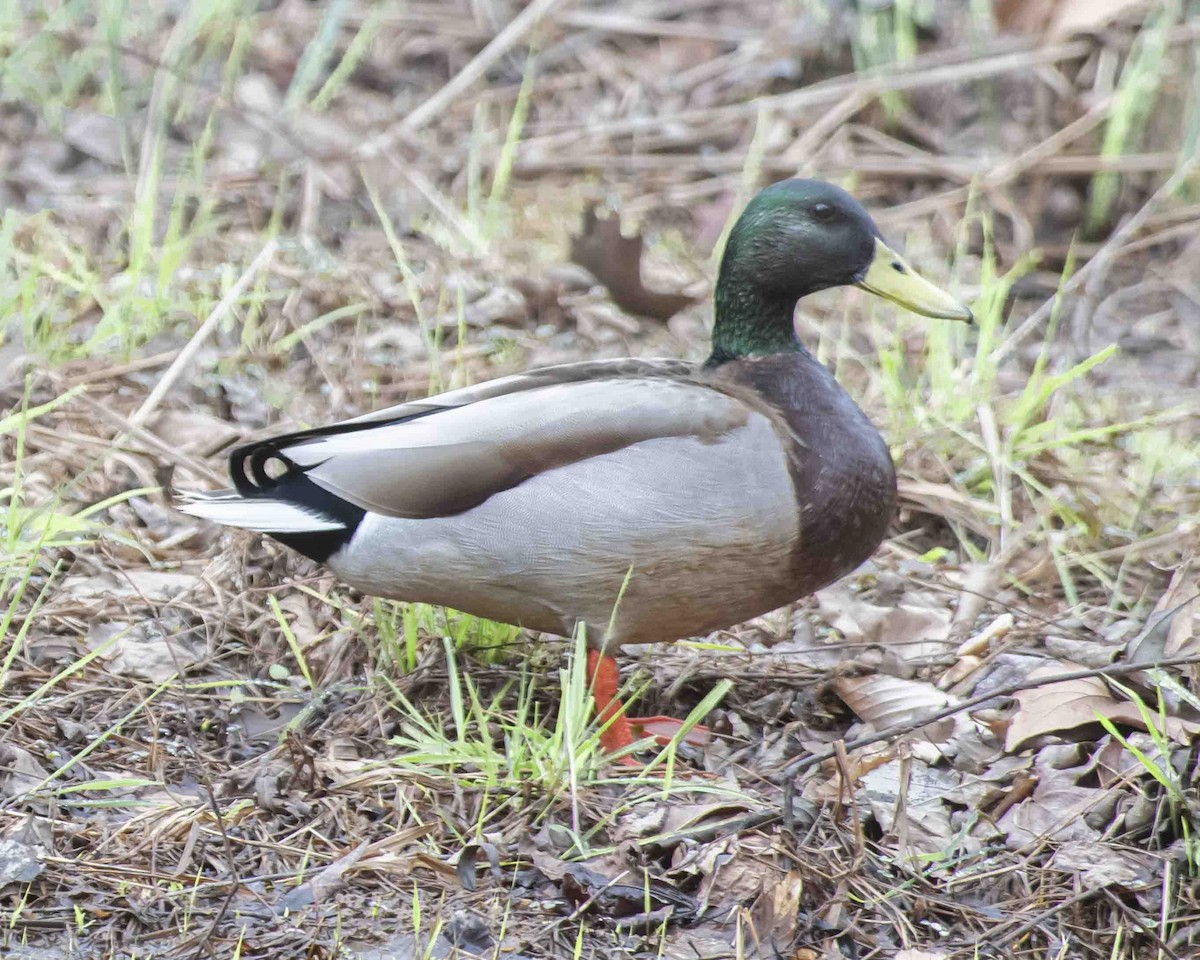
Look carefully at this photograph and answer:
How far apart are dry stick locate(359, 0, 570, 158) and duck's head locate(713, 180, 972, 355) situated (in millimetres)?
2922

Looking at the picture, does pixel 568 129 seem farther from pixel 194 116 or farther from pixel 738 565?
pixel 738 565

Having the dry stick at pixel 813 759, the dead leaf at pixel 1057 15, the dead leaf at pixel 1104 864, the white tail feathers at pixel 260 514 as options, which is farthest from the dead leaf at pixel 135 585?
the dead leaf at pixel 1057 15

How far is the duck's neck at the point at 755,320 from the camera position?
3.54m

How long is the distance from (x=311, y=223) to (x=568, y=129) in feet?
4.73

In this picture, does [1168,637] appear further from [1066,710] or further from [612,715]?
[612,715]

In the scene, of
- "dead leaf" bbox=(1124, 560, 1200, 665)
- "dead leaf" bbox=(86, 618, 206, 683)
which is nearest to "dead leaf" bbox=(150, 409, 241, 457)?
"dead leaf" bbox=(86, 618, 206, 683)

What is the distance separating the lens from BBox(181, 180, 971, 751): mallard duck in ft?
10.0

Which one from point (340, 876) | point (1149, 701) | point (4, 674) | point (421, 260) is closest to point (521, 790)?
point (340, 876)

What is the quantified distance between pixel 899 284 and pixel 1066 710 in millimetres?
1032

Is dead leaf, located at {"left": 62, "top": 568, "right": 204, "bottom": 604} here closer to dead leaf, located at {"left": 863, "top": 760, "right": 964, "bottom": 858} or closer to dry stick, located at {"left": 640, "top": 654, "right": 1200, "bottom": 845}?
dry stick, located at {"left": 640, "top": 654, "right": 1200, "bottom": 845}

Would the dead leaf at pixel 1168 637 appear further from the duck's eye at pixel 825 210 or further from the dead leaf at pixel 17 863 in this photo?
the dead leaf at pixel 17 863

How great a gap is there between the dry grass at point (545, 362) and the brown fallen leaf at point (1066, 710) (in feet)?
0.04

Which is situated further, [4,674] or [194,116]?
[194,116]

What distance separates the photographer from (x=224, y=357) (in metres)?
4.65
